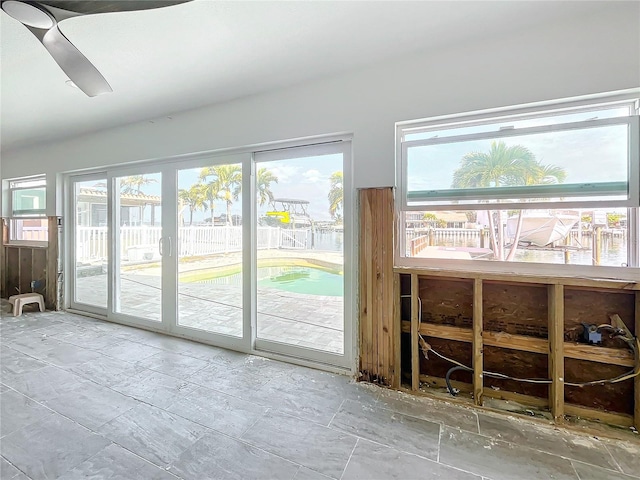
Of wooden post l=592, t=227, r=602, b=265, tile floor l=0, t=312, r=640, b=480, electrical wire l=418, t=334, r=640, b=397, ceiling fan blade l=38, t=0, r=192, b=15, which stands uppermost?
ceiling fan blade l=38, t=0, r=192, b=15

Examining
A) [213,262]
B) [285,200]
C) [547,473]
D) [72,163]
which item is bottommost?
[547,473]

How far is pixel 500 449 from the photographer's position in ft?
5.65

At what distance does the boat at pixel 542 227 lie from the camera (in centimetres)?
206

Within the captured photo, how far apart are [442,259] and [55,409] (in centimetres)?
307

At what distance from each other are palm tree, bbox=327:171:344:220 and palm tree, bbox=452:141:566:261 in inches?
37.3

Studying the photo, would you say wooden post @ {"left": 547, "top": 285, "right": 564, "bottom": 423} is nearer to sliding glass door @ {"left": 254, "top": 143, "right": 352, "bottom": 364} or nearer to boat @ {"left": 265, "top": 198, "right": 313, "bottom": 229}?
sliding glass door @ {"left": 254, "top": 143, "right": 352, "bottom": 364}

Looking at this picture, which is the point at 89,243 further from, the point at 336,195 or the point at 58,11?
the point at 336,195

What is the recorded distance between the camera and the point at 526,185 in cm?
209

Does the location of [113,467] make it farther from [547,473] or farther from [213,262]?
[547,473]

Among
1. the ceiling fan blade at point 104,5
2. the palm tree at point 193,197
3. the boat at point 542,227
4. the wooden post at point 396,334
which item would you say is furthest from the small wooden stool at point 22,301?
the boat at point 542,227

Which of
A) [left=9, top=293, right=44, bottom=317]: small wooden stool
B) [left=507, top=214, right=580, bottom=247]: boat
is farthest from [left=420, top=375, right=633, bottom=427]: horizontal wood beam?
[left=9, top=293, right=44, bottom=317]: small wooden stool

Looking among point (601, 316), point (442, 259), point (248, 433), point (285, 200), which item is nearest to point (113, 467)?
point (248, 433)

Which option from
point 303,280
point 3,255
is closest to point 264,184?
point 303,280

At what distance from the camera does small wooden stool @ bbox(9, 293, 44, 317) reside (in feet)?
13.8
